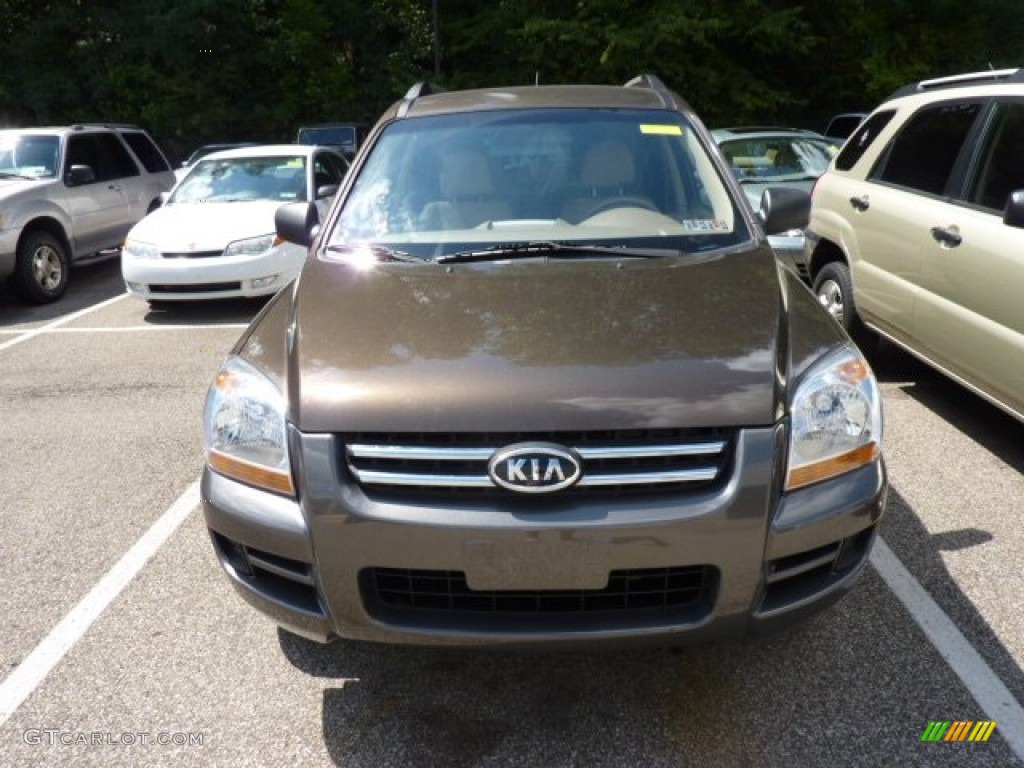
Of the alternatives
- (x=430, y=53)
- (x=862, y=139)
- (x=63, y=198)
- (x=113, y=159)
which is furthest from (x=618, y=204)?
(x=430, y=53)

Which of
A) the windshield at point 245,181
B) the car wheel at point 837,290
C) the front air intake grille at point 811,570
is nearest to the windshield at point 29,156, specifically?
the windshield at point 245,181

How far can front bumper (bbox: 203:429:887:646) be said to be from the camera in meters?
2.17

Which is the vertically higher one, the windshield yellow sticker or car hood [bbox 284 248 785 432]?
the windshield yellow sticker

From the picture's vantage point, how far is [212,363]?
21.3 ft

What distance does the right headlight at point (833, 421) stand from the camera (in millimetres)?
2295

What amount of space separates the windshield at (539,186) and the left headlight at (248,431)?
0.91m

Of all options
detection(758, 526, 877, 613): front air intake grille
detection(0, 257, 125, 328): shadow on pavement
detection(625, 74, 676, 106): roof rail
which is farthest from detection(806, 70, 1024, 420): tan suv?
detection(0, 257, 125, 328): shadow on pavement

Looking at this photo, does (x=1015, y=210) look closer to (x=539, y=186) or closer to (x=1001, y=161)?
(x=1001, y=161)

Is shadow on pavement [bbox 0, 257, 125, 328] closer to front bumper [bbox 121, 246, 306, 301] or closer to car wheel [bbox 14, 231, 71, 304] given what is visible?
car wheel [bbox 14, 231, 71, 304]

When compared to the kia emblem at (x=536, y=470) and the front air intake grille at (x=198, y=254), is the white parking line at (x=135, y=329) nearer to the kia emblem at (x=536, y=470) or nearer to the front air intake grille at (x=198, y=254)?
the front air intake grille at (x=198, y=254)

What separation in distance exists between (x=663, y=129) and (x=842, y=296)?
8.14 ft

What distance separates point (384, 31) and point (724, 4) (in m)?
13.0

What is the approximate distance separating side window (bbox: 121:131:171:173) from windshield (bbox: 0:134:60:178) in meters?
1.29

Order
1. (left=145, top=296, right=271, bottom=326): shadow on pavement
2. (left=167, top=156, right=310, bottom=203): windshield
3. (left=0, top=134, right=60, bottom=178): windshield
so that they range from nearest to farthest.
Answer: (left=145, top=296, right=271, bottom=326): shadow on pavement → (left=167, top=156, right=310, bottom=203): windshield → (left=0, top=134, right=60, bottom=178): windshield
